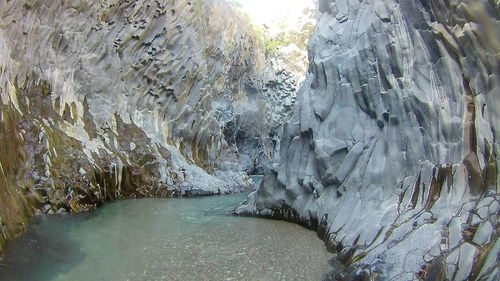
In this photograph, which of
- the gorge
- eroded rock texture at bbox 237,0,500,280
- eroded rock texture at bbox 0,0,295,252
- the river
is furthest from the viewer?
eroded rock texture at bbox 0,0,295,252

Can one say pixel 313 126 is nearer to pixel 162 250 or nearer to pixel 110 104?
pixel 162 250

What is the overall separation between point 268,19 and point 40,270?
35.3 meters

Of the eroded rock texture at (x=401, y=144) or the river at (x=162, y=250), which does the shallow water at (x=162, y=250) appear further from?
the eroded rock texture at (x=401, y=144)

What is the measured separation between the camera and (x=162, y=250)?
7.60 m

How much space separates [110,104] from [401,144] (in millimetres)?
13084

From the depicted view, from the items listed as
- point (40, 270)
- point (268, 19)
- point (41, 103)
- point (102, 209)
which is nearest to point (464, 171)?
point (40, 270)

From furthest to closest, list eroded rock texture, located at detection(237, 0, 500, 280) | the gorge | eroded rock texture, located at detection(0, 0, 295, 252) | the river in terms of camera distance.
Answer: eroded rock texture, located at detection(0, 0, 295, 252)
the river
the gorge
eroded rock texture, located at detection(237, 0, 500, 280)

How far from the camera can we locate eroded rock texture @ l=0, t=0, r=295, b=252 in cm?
1109

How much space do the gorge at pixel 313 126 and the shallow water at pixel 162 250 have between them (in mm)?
463

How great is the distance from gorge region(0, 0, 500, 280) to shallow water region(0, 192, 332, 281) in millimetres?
463

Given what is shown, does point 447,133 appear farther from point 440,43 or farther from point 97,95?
point 97,95

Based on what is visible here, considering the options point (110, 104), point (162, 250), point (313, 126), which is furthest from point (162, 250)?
point (110, 104)

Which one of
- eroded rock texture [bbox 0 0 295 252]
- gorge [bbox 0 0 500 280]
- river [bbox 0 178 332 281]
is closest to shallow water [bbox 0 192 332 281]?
river [bbox 0 178 332 281]

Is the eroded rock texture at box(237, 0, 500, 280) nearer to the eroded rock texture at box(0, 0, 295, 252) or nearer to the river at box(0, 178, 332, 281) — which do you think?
the river at box(0, 178, 332, 281)
